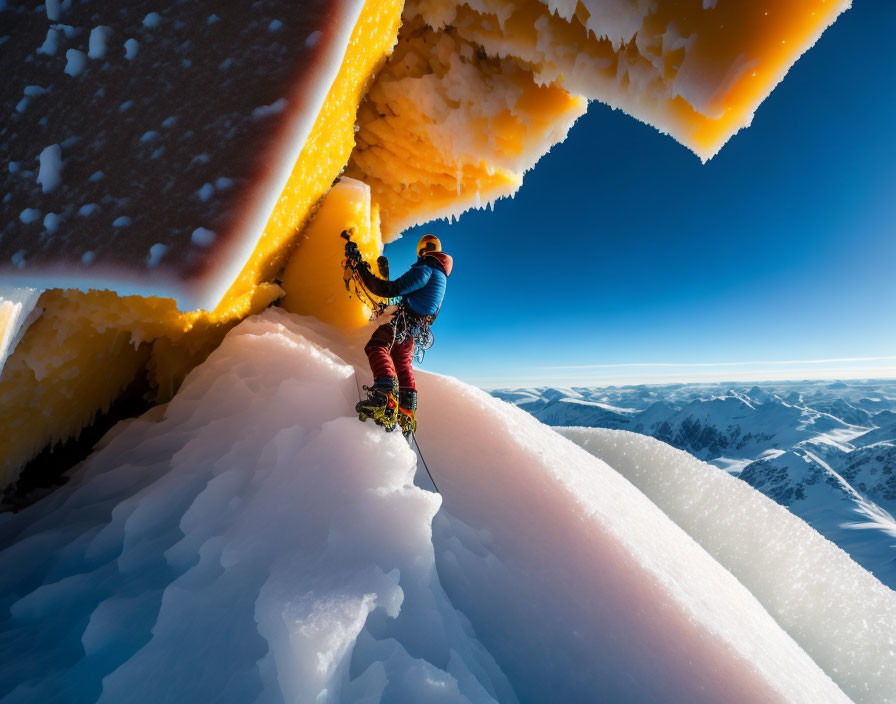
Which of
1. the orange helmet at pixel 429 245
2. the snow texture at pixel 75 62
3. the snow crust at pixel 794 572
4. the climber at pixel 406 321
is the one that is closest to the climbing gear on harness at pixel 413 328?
the climber at pixel 406 321

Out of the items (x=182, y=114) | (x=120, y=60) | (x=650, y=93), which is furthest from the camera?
(x=650, y=93)

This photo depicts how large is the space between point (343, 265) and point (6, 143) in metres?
2.36

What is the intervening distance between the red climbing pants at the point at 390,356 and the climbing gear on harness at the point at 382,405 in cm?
10

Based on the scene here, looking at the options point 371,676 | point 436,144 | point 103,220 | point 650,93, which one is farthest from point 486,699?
point 436,144

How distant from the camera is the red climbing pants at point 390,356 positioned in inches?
118

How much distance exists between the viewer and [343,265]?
13.7ft

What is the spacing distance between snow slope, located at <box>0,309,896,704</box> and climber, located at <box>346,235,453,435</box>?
0.29 meters

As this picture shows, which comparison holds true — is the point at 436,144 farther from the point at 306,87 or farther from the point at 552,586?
the point at 552,586

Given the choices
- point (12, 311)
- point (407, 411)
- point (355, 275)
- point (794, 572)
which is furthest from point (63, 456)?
point (794, 572)

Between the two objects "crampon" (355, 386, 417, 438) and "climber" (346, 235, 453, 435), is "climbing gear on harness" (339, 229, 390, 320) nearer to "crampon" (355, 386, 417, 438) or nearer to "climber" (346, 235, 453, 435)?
"climber" (346, 235, 453, 435)

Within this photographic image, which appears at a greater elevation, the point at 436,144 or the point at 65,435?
the point at 436,144

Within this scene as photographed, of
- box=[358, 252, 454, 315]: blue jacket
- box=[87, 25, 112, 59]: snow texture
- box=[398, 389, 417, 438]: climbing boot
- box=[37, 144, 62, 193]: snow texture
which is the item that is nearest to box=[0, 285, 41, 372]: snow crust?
box=[37, 144, 62, 193]: snow texture

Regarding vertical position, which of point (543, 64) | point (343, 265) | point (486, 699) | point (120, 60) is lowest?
point (486, 699)

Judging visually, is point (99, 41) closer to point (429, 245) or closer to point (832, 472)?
point (429, 245)
